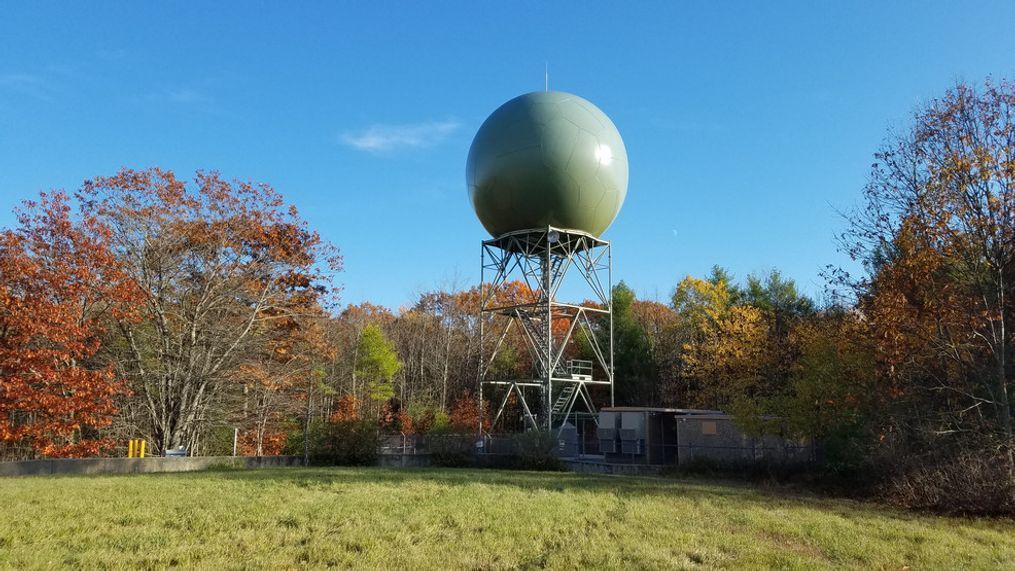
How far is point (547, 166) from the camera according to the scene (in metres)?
25.3

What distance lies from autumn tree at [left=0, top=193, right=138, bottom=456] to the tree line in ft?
0.19

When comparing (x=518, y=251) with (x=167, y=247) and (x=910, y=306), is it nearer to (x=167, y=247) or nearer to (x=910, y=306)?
(x=167, y=247)

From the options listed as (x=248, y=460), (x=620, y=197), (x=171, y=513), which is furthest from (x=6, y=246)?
(x=620, y=197)

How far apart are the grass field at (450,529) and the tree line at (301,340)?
13.7 ft

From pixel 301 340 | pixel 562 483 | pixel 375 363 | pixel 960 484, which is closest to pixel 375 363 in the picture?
pixel 375 363

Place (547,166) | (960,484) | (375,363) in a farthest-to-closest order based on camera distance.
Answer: (375,363), (547,166), (960,484)

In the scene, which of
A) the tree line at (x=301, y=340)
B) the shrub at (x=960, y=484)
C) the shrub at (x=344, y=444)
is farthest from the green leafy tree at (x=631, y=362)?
the shrub at (x=960, y=484)

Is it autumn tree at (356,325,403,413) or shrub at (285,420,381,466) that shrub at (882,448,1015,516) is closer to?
shrub at (285,420,381,466)

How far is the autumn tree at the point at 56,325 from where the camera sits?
18562 mm

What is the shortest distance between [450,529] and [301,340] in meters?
20.5

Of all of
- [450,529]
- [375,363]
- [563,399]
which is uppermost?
[375,363]

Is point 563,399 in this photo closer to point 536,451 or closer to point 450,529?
point 536,451

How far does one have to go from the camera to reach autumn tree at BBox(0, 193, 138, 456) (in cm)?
1856

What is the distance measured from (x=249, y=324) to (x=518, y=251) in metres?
11.2
